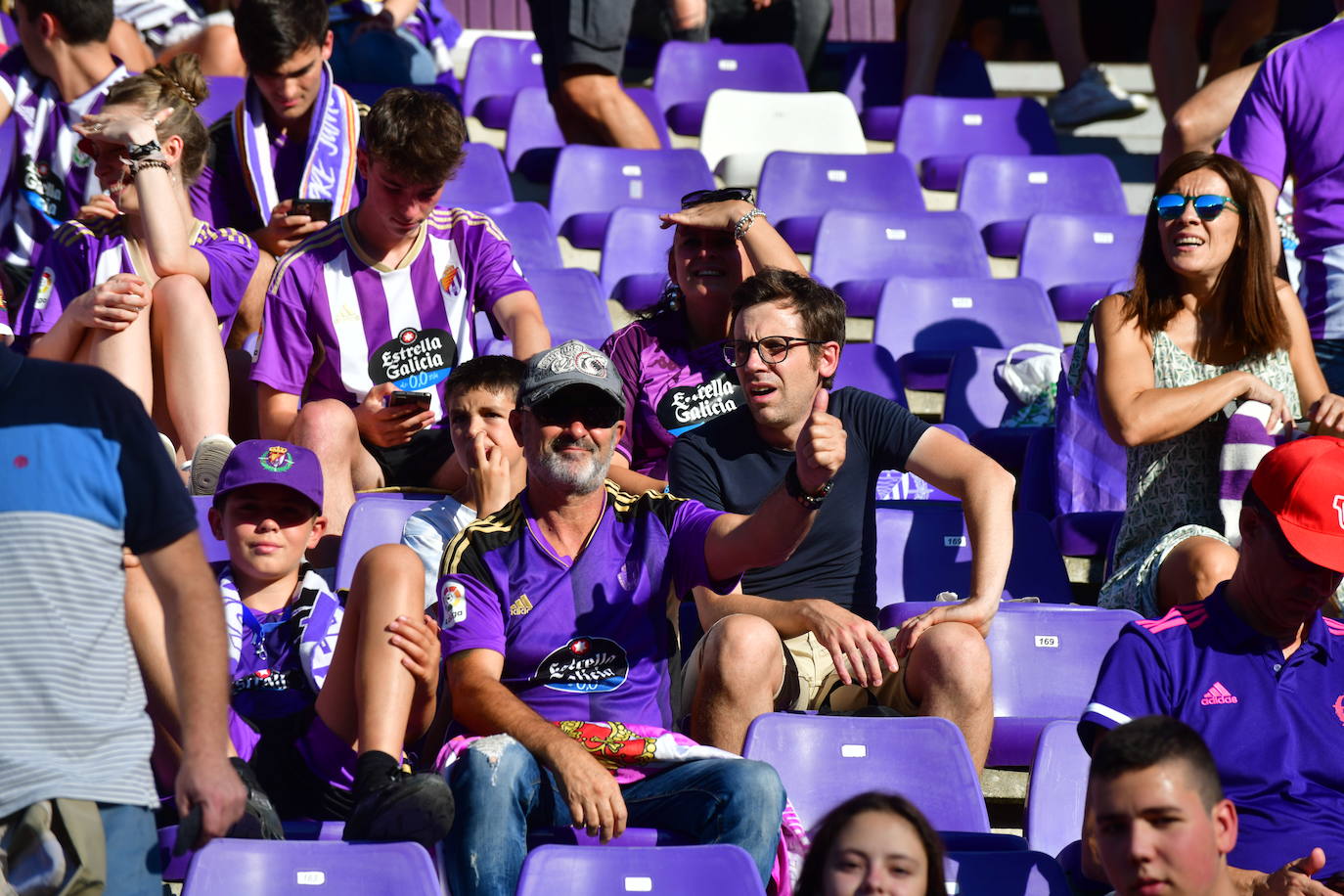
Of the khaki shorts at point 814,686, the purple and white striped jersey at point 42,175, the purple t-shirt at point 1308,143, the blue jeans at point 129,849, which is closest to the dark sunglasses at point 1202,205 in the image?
the purple t-shirt at point 1308,143

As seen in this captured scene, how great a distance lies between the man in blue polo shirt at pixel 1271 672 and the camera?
273cm

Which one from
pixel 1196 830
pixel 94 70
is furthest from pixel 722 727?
pixel 94 70

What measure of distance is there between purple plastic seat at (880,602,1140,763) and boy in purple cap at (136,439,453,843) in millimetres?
1069

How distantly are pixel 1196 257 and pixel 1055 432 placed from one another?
59 centimetres

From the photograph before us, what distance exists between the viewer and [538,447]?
10.5 feet

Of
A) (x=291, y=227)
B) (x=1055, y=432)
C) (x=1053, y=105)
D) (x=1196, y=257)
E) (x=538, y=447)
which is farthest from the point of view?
(x=1053, y=105)

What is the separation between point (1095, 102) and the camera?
293 inches

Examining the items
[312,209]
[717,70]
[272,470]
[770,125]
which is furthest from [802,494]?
[717,70]

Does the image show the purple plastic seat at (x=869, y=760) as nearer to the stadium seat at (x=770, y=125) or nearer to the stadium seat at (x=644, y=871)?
the stadium seat at (x=644, y=871)

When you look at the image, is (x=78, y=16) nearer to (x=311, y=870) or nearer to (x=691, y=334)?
(x=691, y=334)

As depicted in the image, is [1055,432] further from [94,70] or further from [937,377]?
[94,70]

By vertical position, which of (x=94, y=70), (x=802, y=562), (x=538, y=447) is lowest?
(x=802, y=562)

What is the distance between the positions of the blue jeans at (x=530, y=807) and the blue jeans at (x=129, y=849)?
666 millimetres

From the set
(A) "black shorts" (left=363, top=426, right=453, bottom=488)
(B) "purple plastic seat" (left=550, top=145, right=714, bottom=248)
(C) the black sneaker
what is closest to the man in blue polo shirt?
(C) the black sneaker
